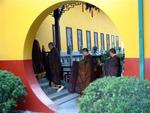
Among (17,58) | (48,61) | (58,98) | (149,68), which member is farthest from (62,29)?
(149,68)

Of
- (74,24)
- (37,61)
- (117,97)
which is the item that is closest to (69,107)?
(37,61)

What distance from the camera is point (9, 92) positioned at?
32.7 ft

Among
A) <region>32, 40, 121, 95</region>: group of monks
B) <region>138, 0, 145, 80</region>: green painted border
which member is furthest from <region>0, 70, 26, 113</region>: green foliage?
<region>138, 0, 145, 80</region>: green painted border

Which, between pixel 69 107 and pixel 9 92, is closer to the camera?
pixel 9 92

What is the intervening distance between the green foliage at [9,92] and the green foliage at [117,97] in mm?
2832

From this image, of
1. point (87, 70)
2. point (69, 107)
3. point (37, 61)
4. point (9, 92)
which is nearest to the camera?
point (9, 92)

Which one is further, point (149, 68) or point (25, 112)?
point (25, 112)

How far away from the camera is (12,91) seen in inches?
394

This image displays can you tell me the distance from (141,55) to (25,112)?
3797mm

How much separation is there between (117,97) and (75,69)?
5.71 metres

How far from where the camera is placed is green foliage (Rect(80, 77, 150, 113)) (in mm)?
6949

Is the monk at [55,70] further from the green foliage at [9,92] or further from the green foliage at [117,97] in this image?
the green foliage at [117,97]

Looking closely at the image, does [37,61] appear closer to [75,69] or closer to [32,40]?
[75,69]

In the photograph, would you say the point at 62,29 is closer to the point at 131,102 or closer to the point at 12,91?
the point at 12,91
